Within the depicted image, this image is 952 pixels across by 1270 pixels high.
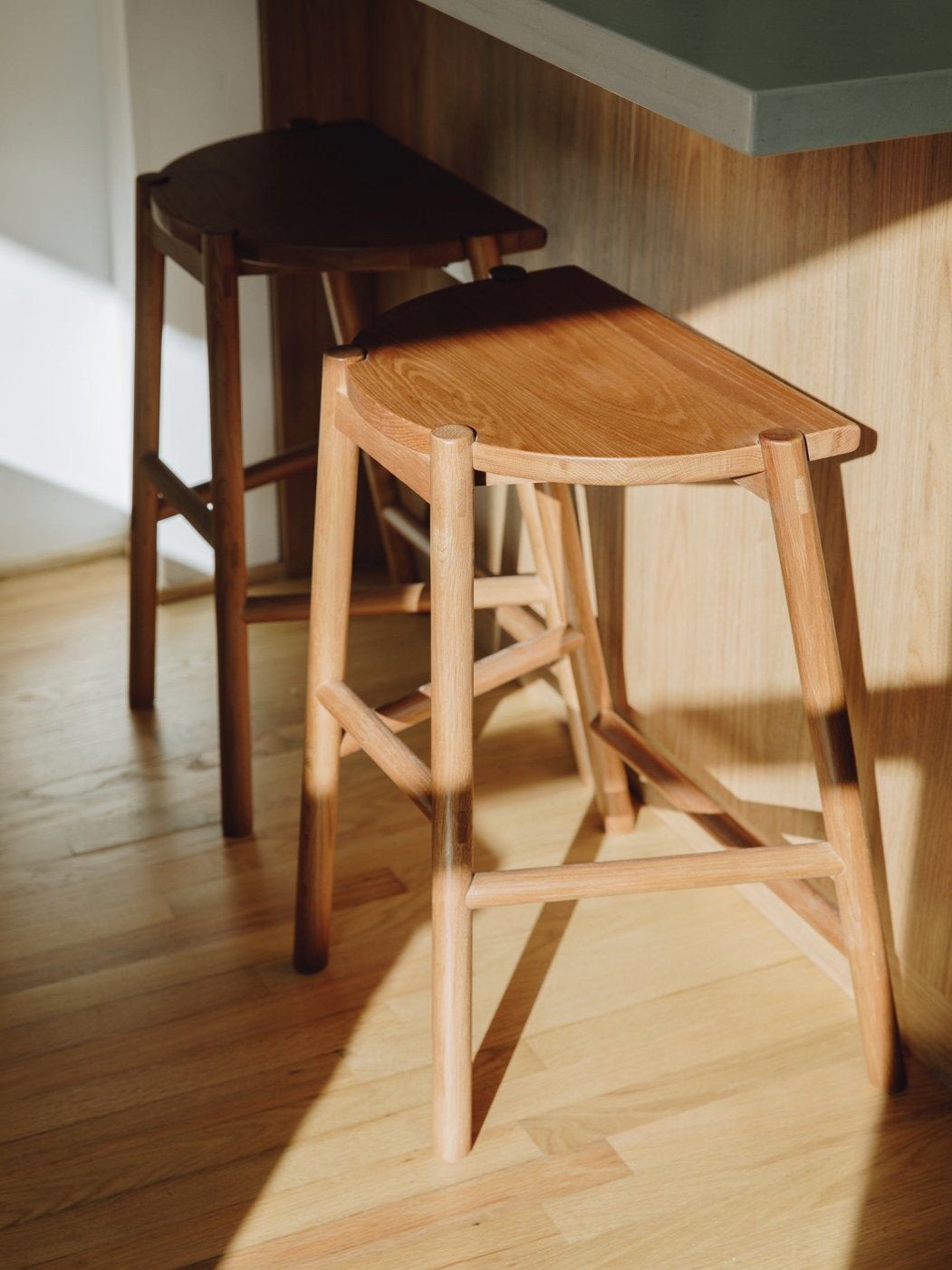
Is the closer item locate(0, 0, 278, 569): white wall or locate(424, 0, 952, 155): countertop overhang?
locate(424, 0, 952, 155): countertop overhang

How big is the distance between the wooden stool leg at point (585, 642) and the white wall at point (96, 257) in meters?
0.83

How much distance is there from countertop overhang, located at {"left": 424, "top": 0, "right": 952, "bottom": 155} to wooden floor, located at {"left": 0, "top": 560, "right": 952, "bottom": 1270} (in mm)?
901

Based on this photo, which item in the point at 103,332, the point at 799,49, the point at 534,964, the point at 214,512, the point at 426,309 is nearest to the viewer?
the point at 799,49

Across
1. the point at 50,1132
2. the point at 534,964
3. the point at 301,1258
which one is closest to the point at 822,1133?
the point at 534,964

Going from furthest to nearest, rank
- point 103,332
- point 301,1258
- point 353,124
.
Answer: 1. point 103,332
2. point 353,124
3. point 301,1258

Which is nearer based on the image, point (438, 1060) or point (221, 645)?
point (438, 1060)

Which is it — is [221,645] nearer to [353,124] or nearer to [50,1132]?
[50,1132]

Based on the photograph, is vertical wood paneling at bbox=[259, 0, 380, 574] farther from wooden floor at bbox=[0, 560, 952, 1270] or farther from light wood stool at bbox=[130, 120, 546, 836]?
wooden floor at bbox=[0, 560, 952, 1270]

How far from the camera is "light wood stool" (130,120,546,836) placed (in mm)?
1551

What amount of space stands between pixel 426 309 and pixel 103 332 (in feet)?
3.89

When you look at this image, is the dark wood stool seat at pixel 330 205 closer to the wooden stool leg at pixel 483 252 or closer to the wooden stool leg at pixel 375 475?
the wooden stool leg at pixel 483 252

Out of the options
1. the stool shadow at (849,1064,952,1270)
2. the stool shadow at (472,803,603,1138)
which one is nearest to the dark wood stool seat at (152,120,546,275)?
the stool shadow at (472,803,603,1138)

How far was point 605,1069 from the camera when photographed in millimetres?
1437

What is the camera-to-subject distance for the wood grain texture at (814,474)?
1274mm
